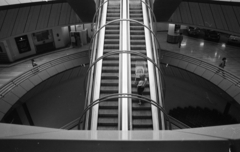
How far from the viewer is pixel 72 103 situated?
1159 cm

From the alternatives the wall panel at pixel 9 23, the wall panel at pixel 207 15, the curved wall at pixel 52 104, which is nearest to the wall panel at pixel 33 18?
the wall panel at pixel 9 23

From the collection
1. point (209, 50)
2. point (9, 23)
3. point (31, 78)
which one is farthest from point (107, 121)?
point (209, 50)

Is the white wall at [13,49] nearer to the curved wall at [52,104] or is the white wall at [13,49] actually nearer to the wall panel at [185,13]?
the curved wall at [52,104]

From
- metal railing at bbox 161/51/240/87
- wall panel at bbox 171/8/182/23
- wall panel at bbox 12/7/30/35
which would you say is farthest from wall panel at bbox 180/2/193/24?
wall panel at bbox 12/7/30/35

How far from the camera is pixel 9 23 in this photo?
13469 mm

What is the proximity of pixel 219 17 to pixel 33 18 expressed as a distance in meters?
16.9

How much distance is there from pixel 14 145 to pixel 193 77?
45.8 feet

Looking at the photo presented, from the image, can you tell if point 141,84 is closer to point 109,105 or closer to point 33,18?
point 109,105

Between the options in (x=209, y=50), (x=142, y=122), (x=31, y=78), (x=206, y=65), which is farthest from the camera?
(x=209, y=50)

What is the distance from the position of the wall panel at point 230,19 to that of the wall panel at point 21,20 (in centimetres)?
1743

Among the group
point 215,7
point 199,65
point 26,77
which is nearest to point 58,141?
point 26,77

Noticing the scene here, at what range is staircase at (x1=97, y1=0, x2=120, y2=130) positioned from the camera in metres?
6.08

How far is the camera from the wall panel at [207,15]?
1525 cm

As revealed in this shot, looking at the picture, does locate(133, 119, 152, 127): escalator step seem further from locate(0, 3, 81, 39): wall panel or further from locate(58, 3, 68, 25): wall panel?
locate(58, 3, 68, 25): wall panel
